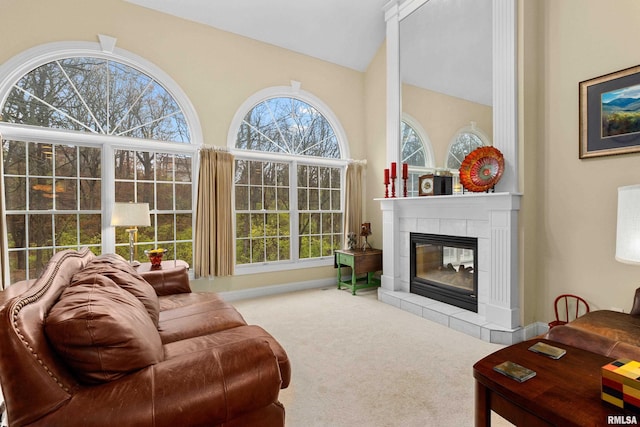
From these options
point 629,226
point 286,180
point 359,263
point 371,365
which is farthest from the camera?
point 286,180

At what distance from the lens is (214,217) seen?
4027 mm

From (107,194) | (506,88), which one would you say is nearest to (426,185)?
(506,88)

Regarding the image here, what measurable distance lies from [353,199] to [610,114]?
323 centimetres

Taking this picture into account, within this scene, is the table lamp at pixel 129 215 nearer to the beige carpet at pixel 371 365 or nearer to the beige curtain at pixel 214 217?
the beige curtain at pixel 214 217

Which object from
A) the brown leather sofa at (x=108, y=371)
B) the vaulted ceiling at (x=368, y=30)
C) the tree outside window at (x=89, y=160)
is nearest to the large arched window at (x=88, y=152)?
the tree outside window at (x=89, y=160)

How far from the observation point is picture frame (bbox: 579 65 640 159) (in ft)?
8.14

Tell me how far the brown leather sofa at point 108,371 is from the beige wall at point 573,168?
112 inches

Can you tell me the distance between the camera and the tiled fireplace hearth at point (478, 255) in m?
2.96

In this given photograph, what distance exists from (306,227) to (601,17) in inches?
154

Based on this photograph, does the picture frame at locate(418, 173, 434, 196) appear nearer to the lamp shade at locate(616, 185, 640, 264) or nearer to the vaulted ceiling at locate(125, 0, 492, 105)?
the vaulted ceiling at locate(125, 0, 492, 105)

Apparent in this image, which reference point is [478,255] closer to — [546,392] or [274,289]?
[546,392]

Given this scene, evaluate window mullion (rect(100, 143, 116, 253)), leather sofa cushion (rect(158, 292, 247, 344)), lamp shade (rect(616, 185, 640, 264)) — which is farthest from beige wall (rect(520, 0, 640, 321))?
window mullion (rect(100, 143, 116, 253))

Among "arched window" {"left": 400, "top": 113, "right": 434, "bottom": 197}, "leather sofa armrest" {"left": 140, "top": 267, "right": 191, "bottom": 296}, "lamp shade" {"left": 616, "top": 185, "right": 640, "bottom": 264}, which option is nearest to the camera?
"lamp shade" {"left": 616, "top": 185, "right": 640, "bottom": 264}

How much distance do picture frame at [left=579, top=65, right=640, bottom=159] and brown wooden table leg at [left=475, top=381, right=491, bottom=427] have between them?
2441 mm
